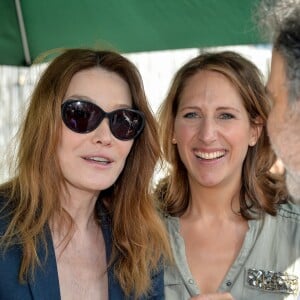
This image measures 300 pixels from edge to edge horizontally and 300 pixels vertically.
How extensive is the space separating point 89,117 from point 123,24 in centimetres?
141

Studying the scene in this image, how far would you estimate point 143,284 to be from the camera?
7.54ft

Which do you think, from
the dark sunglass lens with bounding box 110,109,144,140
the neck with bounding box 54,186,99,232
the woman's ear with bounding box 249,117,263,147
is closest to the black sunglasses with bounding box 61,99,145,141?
the dark sunglass lens with bounding box 110,109,144,140

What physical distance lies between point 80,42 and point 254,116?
1.31m

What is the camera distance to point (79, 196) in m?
2.31

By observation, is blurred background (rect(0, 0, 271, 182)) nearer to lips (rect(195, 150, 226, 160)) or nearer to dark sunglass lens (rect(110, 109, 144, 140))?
lips (rect(195, 150, 226, 160))

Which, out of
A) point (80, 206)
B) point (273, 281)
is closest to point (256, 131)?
point (273, 281)

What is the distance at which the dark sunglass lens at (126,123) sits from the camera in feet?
7.27

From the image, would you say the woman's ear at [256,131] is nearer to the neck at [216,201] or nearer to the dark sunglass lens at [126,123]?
the neck at [216,201]

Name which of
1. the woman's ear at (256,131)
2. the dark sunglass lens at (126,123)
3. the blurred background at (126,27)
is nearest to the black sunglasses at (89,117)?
the dark sunglass lens at (126,123)

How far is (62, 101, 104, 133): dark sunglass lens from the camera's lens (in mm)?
2148

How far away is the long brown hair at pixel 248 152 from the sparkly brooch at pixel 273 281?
0.97ft

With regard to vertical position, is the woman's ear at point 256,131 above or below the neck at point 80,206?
above

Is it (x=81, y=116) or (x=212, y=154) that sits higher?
(x=81, y=116)

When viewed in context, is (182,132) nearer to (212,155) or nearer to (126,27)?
(212,155)
